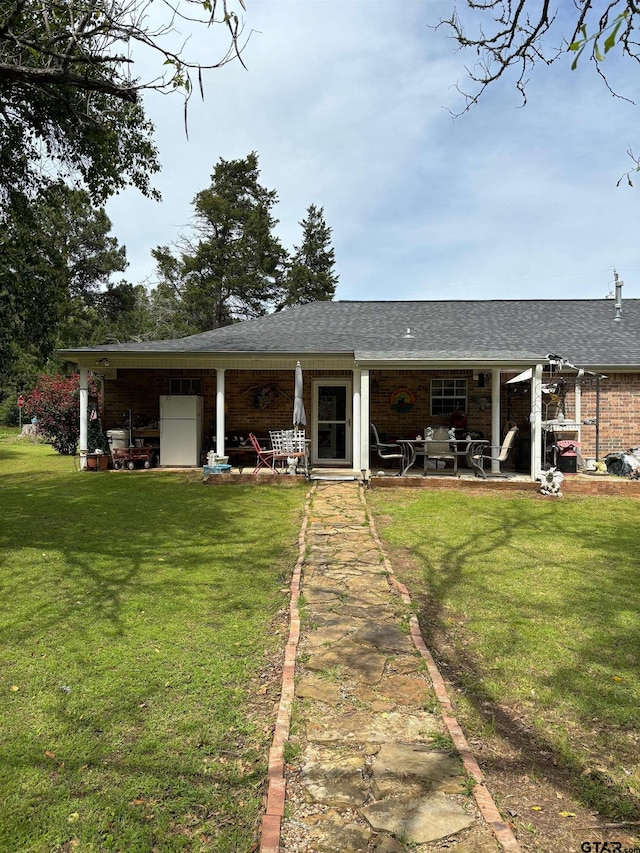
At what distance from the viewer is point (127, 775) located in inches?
98.4

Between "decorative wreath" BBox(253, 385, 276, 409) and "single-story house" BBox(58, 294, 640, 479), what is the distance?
0.03 m

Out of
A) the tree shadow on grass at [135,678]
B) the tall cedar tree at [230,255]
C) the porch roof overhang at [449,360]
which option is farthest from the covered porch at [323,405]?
the tall cedar tree at [230,255]

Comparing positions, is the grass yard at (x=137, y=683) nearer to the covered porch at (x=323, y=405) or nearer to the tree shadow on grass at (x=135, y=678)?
the tree shadow on grass at (x=135, y=678)

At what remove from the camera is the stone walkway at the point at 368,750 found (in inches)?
83.2

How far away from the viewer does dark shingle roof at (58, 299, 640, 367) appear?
1236 centimetres

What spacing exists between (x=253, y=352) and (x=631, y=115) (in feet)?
29.3

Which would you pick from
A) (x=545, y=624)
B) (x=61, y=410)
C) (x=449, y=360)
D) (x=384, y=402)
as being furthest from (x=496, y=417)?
(x=61, y=410)

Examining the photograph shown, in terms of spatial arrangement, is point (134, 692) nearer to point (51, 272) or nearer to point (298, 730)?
point (298, 730)

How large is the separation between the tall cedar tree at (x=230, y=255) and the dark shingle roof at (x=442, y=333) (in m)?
16.6

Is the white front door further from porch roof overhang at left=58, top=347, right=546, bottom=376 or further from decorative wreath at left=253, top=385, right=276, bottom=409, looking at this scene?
porch roof overhang at left=58, top=347, right=546, bottom=376

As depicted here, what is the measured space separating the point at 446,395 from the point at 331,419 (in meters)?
3.24

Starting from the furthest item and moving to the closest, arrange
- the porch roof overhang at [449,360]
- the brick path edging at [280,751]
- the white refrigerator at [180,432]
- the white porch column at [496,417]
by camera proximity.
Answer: the white refrigerator at [180,432]
the white porch column at [496,417]
the porch roof overhang at [449,360]
the brick path edging at [280,751]

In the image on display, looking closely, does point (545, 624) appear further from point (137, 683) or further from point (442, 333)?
point (442, 333)

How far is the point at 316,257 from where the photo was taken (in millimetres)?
39812
